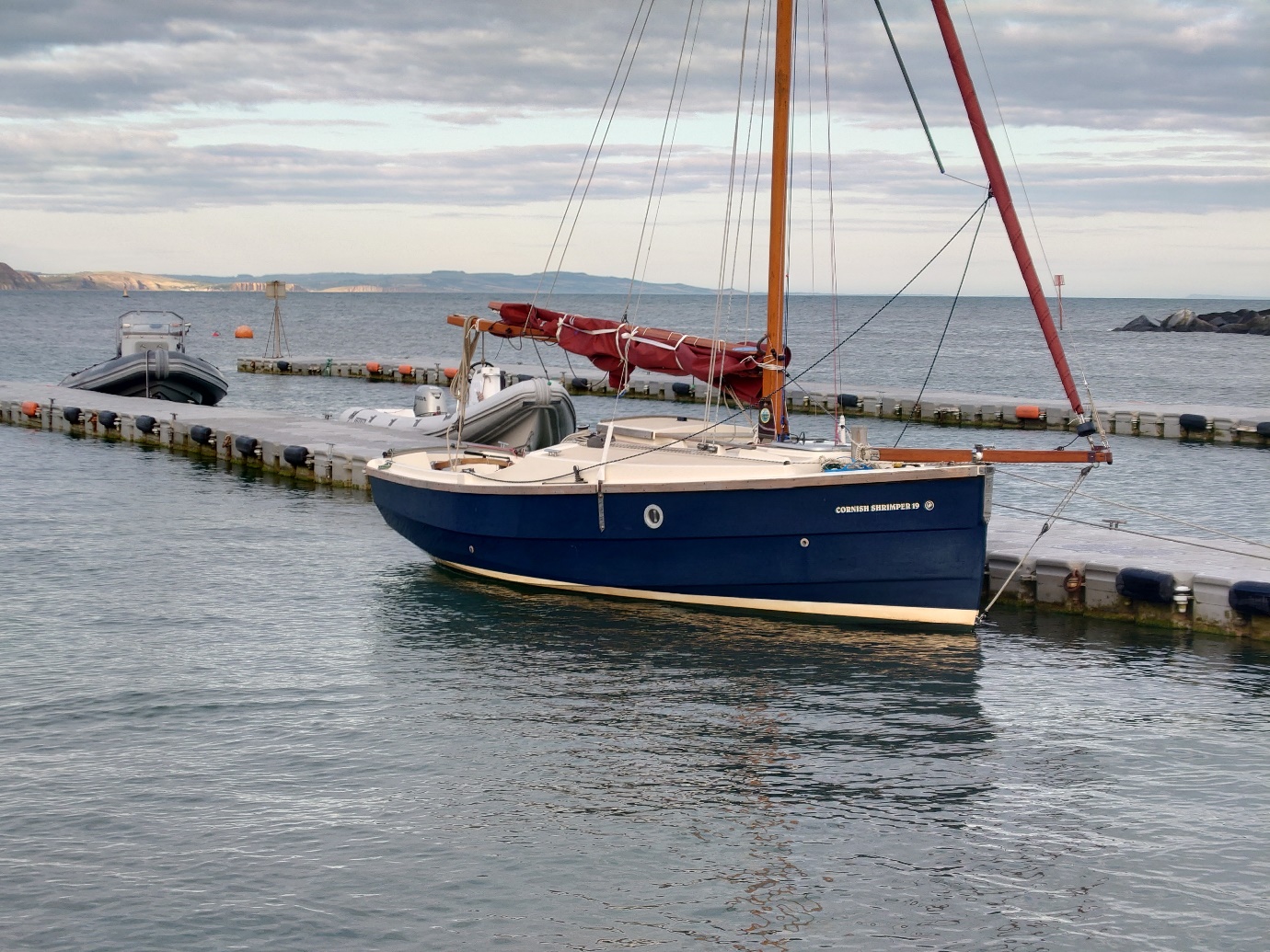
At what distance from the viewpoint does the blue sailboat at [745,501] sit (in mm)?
17828

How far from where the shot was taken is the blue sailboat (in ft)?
58.5

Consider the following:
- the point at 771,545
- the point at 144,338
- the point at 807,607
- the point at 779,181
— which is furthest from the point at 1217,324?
the point at 771,545

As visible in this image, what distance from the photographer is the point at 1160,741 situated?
583 inches

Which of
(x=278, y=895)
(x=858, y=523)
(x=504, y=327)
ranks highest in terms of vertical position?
(x=504, y=327)

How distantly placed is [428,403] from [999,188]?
73.8 ft

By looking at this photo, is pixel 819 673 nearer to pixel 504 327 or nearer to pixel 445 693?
pixel 445 693

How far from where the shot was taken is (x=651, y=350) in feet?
68.6

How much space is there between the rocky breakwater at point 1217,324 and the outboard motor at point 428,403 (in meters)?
129

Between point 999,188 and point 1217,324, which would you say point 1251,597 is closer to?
point 999,188

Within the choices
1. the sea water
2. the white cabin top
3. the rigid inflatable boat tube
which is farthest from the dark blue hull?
the white cabin top

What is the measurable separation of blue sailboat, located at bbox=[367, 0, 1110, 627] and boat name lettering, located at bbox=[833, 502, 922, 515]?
0.9 inches

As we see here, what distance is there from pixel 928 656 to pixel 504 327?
30.7 feet

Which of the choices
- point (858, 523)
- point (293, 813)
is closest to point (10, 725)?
point (293, 813)

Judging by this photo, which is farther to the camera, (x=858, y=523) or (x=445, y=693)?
(x=858, y=523)
